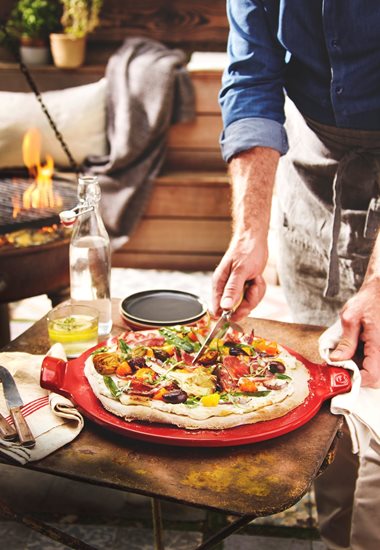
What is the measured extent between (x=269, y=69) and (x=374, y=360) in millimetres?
917

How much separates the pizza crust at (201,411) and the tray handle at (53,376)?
0.09m

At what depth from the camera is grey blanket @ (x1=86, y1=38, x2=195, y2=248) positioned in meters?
4.52

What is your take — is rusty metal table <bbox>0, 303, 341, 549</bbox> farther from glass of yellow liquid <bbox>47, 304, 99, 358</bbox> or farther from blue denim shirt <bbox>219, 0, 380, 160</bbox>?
blue denim shirt <bbox>219, 0, 380, 160</bbox>

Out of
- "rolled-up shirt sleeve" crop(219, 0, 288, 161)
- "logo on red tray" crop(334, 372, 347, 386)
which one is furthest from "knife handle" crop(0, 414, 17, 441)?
"rolled-up shirt sleeve" crop(219, 0, 288, 161)

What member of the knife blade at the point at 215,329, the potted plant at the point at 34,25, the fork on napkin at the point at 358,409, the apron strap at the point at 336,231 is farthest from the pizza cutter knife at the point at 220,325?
the potted plant at the point at 34,25

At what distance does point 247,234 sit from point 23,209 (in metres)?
1.39

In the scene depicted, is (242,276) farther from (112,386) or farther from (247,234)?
(112,386)

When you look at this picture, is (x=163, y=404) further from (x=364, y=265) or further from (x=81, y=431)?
(x=364, y=265)

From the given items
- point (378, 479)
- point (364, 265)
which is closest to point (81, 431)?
point (378, 479)

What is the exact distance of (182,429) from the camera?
1.24 meters

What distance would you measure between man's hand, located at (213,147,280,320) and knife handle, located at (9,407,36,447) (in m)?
0.52

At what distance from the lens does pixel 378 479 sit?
1786mm

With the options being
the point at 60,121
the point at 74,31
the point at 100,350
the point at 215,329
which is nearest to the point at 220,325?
the point at 215,329

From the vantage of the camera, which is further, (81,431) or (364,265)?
(364,265)
